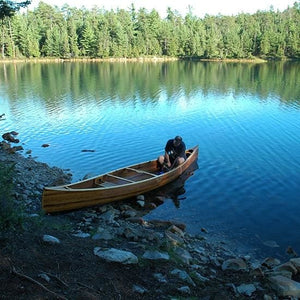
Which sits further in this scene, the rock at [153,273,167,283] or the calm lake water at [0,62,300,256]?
the calm lake water at [0,62,300,256]

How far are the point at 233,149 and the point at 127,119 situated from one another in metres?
11.0

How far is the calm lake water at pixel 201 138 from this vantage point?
42.1ft

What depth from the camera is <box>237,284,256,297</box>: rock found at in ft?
23.3

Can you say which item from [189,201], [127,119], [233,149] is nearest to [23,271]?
[189,201]

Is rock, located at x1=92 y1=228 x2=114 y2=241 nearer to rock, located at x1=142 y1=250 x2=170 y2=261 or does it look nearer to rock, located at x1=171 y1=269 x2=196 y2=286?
rock, located at x1=142 y1=250 x2=170 y2=261

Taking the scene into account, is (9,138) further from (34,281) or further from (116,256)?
(34,281)

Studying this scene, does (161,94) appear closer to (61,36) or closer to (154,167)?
(154,167)

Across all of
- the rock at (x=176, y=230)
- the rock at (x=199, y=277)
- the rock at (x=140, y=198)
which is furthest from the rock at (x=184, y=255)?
the rock at (x=140, y=198)

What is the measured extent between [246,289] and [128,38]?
Answer: 11400cm

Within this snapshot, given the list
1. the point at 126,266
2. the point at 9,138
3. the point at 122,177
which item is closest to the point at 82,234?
the point at 126,266

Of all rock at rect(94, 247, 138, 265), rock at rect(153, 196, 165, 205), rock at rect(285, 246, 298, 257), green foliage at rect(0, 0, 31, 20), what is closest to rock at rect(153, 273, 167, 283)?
rock at rect(94, 247, 138, 265)

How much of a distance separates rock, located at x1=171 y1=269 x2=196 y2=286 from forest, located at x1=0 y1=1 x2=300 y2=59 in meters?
100

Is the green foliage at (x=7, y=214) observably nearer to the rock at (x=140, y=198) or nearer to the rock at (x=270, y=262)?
the rock at (x=270, y=262)

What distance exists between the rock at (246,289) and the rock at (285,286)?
0.47 meters
